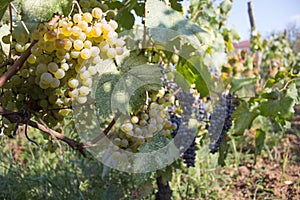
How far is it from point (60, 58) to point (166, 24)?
261 millimetres

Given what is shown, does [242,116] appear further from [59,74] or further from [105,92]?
[59,74]

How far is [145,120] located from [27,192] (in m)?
1.51

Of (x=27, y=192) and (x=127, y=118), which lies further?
(x=27, y=192)

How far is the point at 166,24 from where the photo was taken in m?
0.90

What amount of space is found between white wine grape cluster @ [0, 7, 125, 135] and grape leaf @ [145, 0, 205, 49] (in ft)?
0.29

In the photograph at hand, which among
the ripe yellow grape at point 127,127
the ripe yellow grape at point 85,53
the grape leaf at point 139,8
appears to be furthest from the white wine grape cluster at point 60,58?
the grape leaf at point 139,8

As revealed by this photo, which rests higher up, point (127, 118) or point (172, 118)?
point (172, 118)

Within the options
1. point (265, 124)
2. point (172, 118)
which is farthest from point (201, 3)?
point (265, 124)

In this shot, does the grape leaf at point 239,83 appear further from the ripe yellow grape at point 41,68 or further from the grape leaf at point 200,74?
the ripe yellow grape at point 41,68

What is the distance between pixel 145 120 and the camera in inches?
42.0

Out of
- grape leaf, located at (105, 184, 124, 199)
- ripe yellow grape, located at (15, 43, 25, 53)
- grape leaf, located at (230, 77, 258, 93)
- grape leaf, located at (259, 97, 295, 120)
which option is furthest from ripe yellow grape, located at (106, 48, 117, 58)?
grape leaf, located at (105, 184, 124, 199)

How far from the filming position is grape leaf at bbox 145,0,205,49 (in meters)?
0.90

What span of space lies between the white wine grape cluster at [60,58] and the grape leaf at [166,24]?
9 centimetres

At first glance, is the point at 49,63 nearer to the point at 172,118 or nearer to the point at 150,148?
the point at 150,148
